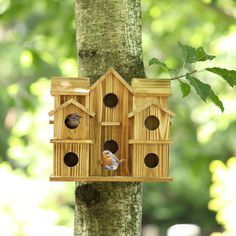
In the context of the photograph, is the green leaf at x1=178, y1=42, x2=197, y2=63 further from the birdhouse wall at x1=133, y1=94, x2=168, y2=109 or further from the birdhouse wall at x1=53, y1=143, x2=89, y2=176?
the birdhouse wall at x1=53, y1=143, x2=89, y2=176

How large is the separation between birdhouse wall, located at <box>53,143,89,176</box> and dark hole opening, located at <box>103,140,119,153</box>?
70 millimetres

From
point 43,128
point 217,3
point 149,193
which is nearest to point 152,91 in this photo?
point 217,3

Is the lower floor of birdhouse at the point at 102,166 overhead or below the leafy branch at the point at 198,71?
below

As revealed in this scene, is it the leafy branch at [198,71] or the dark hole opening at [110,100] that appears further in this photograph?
the dark hole opening at [110,100]

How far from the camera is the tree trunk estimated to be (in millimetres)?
2432

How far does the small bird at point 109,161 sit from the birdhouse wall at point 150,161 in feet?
0.23

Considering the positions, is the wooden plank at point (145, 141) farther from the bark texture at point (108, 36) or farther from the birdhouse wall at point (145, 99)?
the bark texture at point (108, 36)

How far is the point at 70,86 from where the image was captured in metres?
2.57

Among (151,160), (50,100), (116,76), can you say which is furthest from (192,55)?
(50,100)

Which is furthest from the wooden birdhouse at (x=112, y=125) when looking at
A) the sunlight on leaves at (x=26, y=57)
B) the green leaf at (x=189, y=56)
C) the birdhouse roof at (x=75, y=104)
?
the sunlight on leaves at (x=26, y=57)

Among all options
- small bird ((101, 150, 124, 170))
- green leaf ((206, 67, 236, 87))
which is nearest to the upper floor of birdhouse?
small bird ((101, 150, 124, 170))

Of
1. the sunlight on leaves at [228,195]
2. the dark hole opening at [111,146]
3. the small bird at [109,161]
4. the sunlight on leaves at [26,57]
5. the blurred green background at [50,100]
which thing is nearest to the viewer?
the small bird at [109,161]

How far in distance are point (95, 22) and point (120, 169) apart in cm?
47

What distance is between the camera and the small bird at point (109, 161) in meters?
2.47
